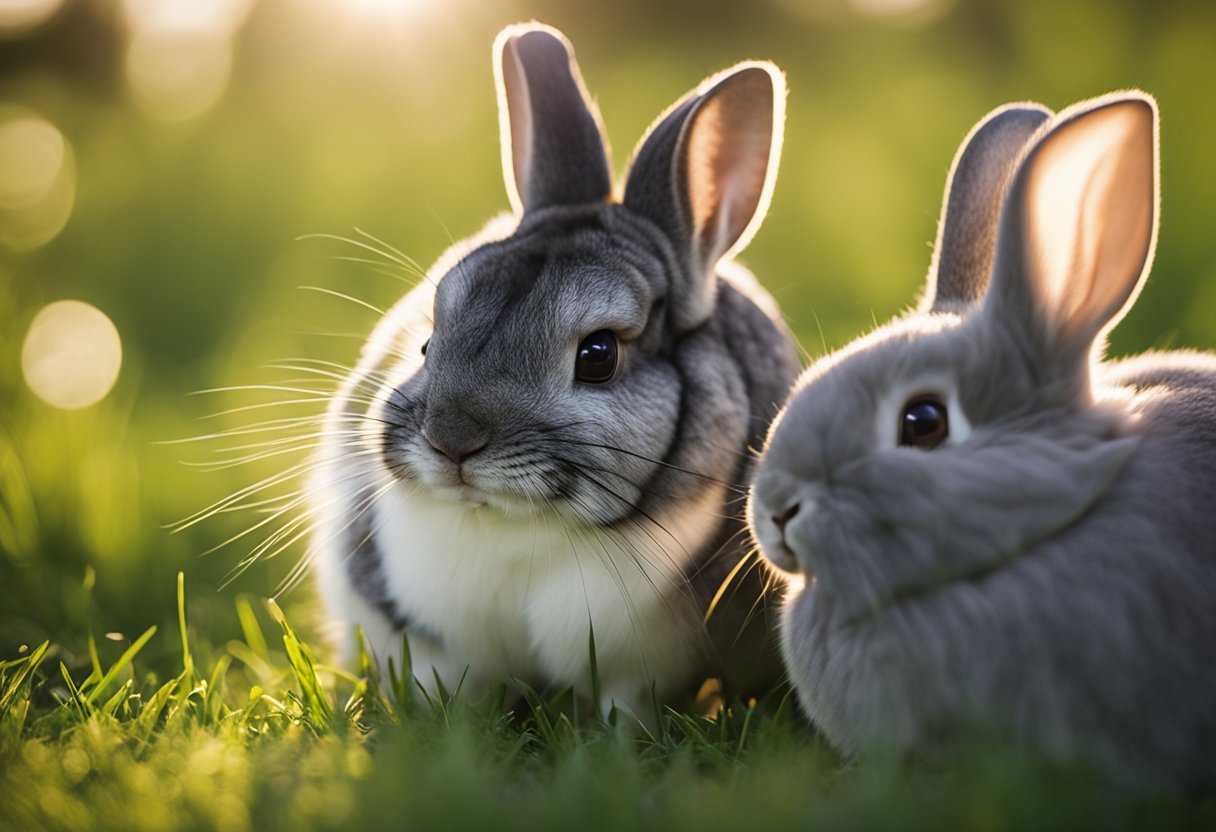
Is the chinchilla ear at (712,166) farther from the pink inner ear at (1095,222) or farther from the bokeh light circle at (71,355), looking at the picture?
the bokeh light circle at (71,355)

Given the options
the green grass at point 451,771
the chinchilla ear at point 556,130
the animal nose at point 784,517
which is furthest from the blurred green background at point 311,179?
the animal nose at point 784,517

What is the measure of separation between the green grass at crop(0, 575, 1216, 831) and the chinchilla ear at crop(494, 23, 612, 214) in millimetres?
1622

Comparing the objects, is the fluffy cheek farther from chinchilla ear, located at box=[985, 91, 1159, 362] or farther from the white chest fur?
chinchilla ear, located at box=[985, 91, 1159, 362]

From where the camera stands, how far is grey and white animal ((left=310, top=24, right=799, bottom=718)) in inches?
131

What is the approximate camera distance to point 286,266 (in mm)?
7652

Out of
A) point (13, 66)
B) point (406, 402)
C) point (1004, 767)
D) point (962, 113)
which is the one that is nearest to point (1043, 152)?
point (1004, 767)

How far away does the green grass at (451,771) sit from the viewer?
2.26 metres

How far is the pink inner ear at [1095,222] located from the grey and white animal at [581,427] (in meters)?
1.04

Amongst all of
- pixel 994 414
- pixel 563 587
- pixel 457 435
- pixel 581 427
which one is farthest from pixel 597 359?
pixel 994 414

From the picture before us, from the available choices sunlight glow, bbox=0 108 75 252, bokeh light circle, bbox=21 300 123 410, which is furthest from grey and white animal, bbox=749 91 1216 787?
sunlight glow, bbox=0 108 75 252

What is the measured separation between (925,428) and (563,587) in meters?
1.25

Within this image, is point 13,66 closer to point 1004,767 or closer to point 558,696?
point 558,696

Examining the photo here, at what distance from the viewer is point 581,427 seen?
3338 millimetres

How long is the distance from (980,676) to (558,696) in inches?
51.8
